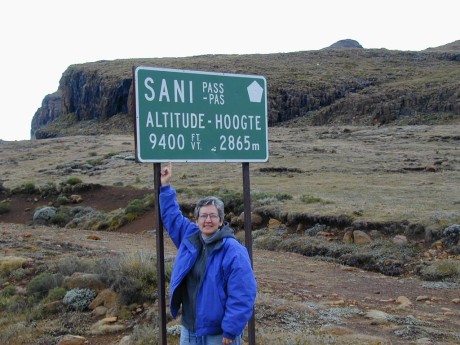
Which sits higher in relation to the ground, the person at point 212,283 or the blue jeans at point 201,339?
the person at point 212,283

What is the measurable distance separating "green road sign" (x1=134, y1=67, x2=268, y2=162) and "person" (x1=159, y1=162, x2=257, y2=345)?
583mm

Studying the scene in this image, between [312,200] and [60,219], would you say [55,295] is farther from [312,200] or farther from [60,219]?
[60,219]

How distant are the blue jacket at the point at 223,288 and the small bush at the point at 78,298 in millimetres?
4104

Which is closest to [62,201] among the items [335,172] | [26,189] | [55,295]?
[26,189]

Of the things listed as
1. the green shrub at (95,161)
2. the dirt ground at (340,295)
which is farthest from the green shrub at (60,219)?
the green shrub at (95,161)

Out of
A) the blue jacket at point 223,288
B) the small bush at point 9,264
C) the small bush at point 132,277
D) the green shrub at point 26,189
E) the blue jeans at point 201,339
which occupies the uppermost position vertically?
the blue jacket at point 223,288

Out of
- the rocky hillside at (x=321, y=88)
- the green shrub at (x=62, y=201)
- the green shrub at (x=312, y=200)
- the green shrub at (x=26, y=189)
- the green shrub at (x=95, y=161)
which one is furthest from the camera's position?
the rocky hillside at (x=321, y=88)

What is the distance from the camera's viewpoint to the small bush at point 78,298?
749cm

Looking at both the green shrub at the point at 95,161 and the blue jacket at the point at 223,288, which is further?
the green shrub at the point at 95,161

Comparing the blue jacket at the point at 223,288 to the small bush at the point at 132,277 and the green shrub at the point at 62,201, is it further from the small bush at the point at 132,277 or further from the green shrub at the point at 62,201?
the green shrub at the point at 62,201

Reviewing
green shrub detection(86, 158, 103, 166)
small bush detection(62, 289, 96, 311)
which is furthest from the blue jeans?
green shrub detection(86, 158, 103, 166)

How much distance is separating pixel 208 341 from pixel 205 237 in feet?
2.30

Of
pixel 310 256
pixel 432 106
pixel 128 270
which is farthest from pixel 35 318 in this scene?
pixel 432 106

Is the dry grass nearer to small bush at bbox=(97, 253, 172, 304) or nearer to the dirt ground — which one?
the dirt ground
